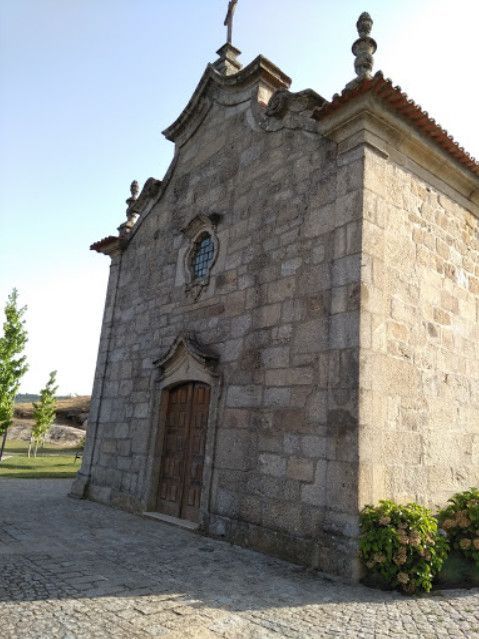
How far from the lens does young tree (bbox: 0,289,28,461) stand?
1734 centimetres

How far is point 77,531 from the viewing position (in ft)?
20.3

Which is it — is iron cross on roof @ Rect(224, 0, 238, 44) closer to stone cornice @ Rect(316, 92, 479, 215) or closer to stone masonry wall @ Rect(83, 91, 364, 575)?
stone masonry wall @ Rect(83, 91, 364, 575)

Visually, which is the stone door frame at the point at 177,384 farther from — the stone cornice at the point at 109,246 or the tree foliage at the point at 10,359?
the tree foliage at the point at 10,359

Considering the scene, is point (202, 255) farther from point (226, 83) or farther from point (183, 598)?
point (183, 598)

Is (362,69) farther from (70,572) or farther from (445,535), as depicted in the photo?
(70,572)

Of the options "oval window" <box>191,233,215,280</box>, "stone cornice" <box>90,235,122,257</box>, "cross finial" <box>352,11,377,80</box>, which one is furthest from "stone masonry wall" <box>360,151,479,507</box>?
"stone cornice" <box>90,235,122,257</box>

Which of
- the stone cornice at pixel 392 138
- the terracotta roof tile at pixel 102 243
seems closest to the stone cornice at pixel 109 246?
the terracotta roof tile at pixel 102 243

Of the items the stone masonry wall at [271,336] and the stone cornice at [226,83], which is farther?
the stone cornice at [226,83]

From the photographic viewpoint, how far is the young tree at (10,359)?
1734 centimetres

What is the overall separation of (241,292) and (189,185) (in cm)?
312

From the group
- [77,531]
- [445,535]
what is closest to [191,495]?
[77,531]

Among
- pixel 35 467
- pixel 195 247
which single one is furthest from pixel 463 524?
pixel 35 467

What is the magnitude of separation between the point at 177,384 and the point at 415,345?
381 centimetres

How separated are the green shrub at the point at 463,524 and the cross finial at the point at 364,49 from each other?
4.96 meters
